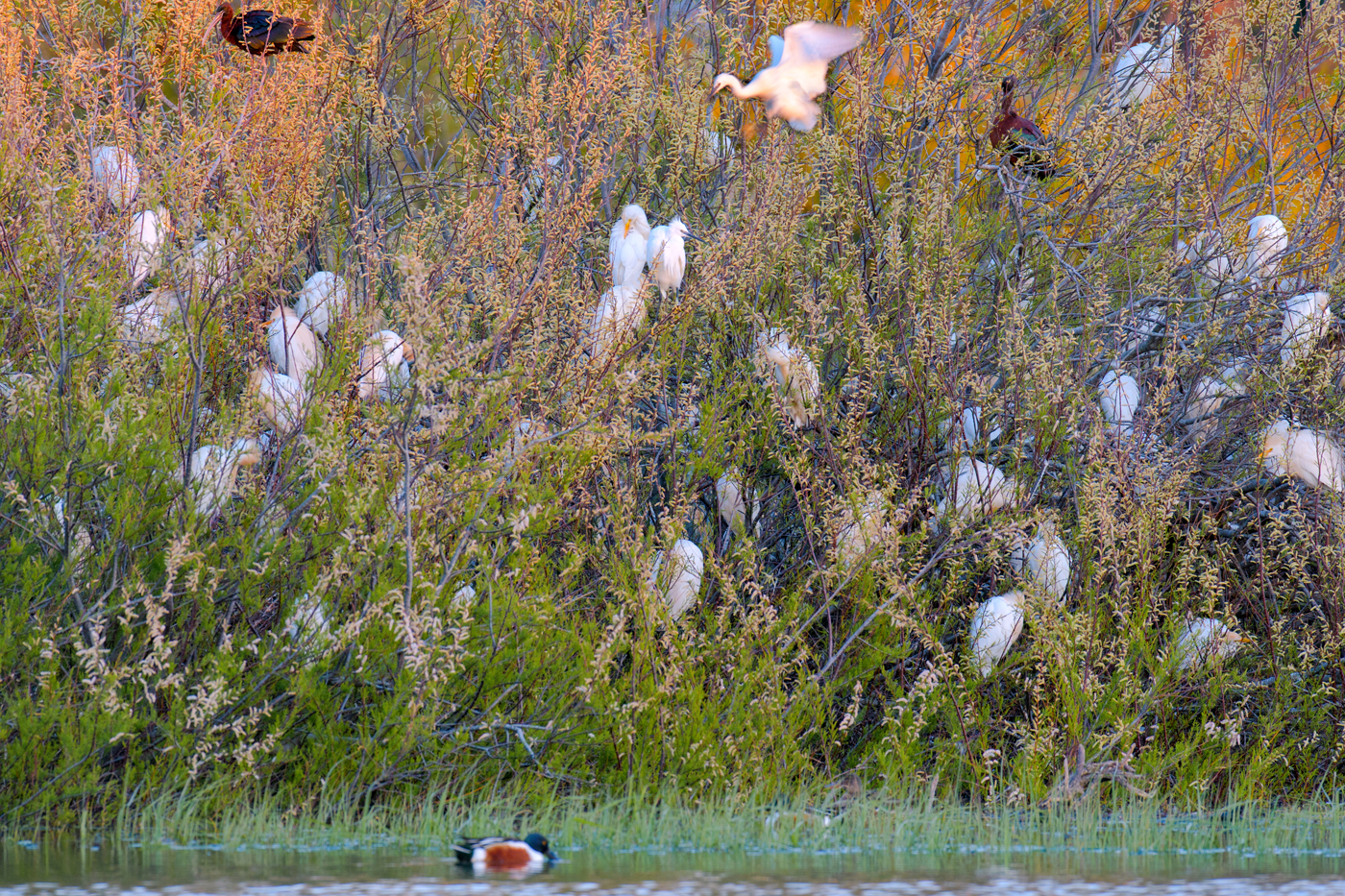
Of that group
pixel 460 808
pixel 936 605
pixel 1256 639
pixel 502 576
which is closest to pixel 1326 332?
pixel 1256 639

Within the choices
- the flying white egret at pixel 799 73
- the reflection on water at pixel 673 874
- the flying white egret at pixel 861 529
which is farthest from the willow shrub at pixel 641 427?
the reflection on water at pixel 673 874

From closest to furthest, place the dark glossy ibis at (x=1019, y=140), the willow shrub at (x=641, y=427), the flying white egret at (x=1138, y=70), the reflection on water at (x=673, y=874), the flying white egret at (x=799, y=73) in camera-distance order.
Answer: the reflection on water at (x=673, y=874) < the willow shrub at (x=641, y=427) < the flying white egret at (x=799, y=73) < the dark glossy ibis at (x=1019, y=140) < the flying white egret at (x=1138, y=70)

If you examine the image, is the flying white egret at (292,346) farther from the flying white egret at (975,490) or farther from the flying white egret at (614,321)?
the flying white egret at (975,490)

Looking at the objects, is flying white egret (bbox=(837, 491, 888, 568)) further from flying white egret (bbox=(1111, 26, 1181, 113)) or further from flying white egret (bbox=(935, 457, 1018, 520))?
flying white egret (bbox=(1111, 26, 1181, 113))

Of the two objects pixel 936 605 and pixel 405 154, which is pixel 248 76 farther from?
pixel 936 605

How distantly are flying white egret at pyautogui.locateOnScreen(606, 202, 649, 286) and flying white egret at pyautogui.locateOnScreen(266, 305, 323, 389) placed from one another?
3.27 ft

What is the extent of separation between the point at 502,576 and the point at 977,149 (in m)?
2.79

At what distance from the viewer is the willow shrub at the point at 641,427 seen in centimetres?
414

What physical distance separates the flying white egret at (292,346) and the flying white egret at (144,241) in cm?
41

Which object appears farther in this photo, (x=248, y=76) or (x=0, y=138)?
(x=248, y=76)

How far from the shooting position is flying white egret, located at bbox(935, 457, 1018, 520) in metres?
5.11

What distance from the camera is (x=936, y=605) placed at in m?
5.30

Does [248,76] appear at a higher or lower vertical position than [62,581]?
higher

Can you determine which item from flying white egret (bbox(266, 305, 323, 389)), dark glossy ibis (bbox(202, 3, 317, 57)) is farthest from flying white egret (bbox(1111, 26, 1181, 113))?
flying white egret (bbox(266, 305, 323, 389))
